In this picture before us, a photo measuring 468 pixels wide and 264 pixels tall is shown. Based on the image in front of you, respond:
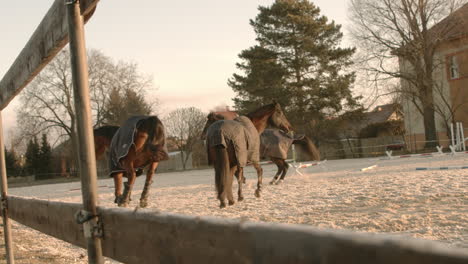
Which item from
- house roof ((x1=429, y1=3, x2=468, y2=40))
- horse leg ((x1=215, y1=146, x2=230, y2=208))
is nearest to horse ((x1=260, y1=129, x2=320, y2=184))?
horse leg ((x1=215, y1=146, x2=230, y2=208))

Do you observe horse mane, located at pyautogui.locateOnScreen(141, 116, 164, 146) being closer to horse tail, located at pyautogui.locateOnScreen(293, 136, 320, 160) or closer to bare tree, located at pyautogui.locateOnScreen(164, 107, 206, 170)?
horse tail, located at pyautogui.locateOnScreen(293, 136, 320, 160)

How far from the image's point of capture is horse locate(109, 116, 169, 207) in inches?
323

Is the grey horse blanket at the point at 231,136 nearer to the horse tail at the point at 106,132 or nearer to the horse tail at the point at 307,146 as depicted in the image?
the horse tail at the point at 106,132

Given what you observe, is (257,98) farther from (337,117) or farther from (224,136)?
(224,136)

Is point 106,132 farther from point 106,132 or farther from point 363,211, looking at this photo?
point 363,211

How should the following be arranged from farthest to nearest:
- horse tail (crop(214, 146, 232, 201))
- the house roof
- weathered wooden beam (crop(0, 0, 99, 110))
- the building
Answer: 1. the building
2. the house roof
3. horse tail (crop(214, 146, 232, 201))
4. weathered wooden beam (crop(0, 0, 99, 110))

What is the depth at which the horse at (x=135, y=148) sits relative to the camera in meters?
8.20

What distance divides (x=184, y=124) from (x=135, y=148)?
5085 cm

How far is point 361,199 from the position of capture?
8242mm

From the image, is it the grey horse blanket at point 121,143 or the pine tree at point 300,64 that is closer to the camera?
the grey horse blanket at point 121,143

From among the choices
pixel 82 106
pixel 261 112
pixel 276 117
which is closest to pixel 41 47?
pixel 82 106

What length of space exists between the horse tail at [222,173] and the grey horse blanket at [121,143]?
5.13 feet

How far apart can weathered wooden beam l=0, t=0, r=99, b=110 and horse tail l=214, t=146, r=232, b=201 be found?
12.9 feet

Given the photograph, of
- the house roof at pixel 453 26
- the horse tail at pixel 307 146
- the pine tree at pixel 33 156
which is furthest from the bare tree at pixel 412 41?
the pine tree at pixel 33 156
